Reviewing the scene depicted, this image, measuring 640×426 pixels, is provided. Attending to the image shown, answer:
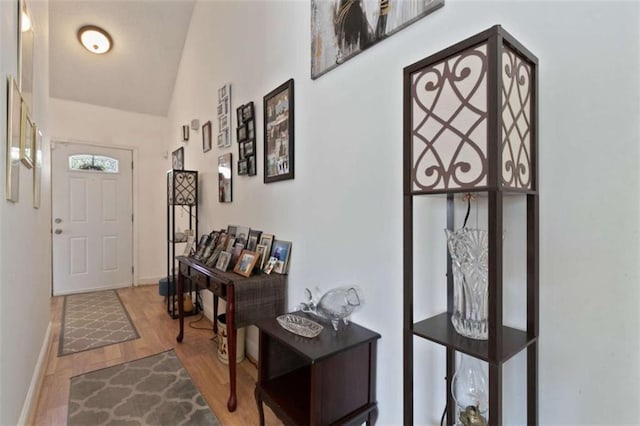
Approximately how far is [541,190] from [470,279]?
32 centimetres

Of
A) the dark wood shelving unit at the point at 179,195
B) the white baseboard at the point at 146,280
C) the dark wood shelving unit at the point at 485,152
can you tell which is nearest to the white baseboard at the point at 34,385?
the dark wood shelving unit at the point at 179,195

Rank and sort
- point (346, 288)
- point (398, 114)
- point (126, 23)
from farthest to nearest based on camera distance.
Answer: point (126, 23)
point (346, 288)
point (398, 114)

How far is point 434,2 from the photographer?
45.0 inches

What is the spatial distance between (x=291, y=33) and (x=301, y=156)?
77cm

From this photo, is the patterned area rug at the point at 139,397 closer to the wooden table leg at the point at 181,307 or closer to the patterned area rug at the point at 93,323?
the wooden table leg at the point at 181,307

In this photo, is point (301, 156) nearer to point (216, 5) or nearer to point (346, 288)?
point (346, 288)

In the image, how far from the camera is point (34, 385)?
188 cm

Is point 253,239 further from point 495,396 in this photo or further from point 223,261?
point 495,396

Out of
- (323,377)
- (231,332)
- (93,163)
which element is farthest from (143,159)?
(323,377)

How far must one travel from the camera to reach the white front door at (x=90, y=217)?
4242 millimetres

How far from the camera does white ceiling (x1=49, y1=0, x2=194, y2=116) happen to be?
350 centimetres

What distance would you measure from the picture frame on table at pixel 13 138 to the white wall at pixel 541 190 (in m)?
1.29

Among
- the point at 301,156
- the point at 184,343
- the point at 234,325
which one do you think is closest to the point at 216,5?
the point at 301,156

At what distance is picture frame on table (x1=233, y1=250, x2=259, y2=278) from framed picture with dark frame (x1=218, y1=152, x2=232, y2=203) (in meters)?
0.86
